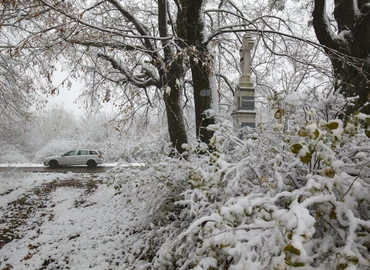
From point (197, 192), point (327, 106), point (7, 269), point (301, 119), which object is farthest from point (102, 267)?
point (327, 106)

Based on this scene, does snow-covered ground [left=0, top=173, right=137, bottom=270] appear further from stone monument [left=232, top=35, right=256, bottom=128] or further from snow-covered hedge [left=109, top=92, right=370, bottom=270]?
stone monument [left=232, top=35, right=256, bottom=128]

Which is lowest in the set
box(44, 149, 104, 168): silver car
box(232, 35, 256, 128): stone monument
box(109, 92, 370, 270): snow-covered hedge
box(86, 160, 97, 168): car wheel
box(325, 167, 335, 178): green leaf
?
box(86, 160, 97, 168): car wheel

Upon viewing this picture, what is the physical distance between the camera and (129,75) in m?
5.77

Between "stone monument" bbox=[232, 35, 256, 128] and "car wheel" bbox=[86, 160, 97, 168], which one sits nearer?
"stone monument" bbox=[232, 35, 256, 128]

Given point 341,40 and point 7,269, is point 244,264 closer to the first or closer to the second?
point 7,269

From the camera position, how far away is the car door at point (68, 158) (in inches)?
551

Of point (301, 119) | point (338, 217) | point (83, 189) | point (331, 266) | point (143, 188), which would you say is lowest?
point (83, 189)

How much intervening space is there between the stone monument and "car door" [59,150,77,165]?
12.5 meters

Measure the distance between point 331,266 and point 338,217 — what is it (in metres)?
0.25

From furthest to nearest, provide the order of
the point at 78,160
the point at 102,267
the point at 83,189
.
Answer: the point at 78,160, the point at 83,189, the point at 102,267

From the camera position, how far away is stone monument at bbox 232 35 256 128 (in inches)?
166

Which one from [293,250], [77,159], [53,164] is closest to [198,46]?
[293,250]

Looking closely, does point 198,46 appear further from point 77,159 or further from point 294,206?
point 77,159

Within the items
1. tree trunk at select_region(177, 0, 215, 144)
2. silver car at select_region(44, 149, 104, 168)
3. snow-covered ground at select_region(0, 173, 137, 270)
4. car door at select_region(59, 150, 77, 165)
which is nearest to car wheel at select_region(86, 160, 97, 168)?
silver car at select_region(44, 149, 104, 168)
